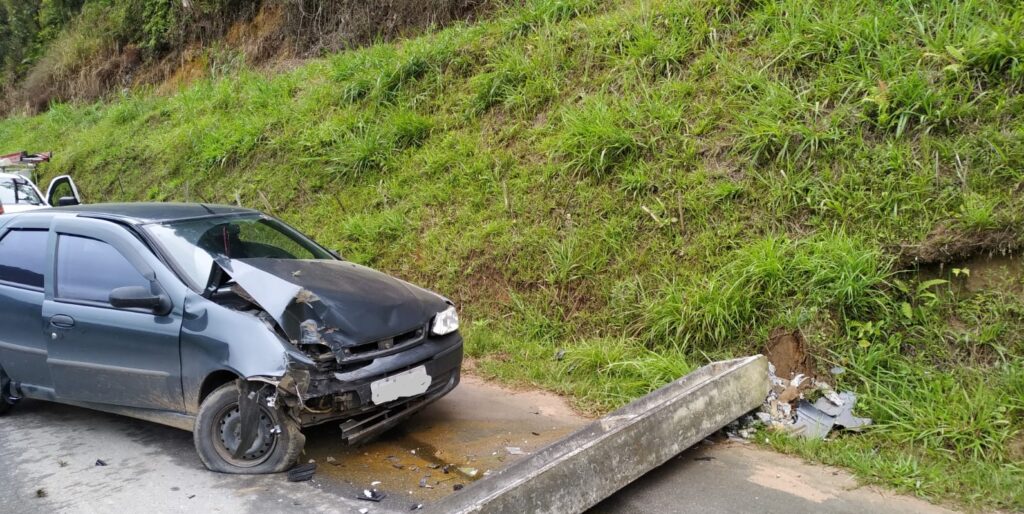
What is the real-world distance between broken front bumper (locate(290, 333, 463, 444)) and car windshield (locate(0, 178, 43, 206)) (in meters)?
9.07

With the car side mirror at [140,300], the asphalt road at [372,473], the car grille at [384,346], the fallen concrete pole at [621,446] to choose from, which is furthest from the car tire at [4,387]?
the fallen concrete pole at [621,446]

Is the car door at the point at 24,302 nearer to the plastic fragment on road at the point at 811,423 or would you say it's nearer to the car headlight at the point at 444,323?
the car headlight at the point at 444,323

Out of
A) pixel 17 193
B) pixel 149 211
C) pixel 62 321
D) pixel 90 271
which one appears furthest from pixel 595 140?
pixel 17 193

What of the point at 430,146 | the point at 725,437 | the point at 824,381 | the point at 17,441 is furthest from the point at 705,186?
the point at 17,441

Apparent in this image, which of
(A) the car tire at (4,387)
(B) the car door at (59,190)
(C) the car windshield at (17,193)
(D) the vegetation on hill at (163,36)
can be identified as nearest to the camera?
(A) the car tire at (4,387)

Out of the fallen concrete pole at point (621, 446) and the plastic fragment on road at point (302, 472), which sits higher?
the fallen concrete pole at point (621, 446)

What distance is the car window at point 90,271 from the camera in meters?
4.26

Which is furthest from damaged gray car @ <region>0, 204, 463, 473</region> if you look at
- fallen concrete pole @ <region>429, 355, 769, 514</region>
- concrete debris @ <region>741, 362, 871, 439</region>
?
concrete debris @ <region>741, 362, 871, 439</region>

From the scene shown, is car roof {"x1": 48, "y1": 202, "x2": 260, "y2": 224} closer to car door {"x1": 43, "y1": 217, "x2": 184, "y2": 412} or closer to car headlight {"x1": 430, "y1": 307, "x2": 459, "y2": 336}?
car door {"x1": 43, "y1": 217, "x2": 184, "y2": 412}

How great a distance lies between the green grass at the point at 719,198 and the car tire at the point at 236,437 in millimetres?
2084

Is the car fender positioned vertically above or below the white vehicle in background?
above

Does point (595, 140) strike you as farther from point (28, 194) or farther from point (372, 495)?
point (28, 194)

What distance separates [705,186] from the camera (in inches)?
232

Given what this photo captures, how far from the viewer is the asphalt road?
139 inches
